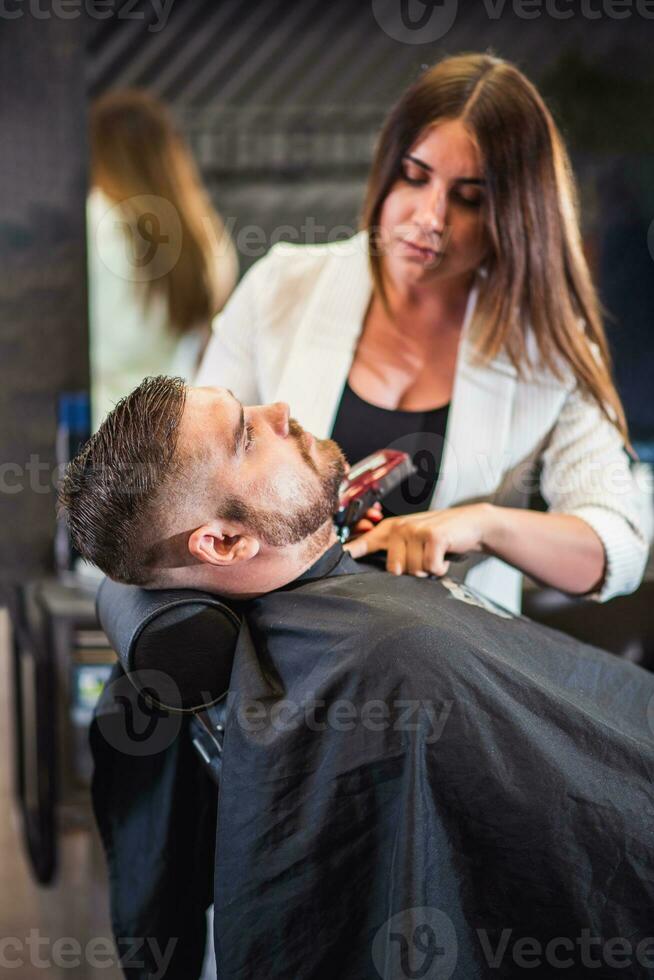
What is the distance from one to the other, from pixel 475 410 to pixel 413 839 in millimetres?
887

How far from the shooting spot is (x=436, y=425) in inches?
71.7

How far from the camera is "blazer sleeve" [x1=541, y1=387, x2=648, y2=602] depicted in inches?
68.2

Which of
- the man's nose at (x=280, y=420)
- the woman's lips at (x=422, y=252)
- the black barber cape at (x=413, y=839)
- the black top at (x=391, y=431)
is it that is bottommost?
the black barber cape at (x=413, y=839)

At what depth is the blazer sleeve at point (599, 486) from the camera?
1.73 m

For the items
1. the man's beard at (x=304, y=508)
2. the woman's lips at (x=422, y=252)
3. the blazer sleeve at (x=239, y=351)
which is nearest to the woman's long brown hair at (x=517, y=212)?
the woman's lips at (x=422, y=252)

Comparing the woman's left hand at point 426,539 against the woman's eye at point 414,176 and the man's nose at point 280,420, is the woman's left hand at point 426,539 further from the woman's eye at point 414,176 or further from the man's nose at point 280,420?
the woman's eye at point 414,176

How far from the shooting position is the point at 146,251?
267 centimetres

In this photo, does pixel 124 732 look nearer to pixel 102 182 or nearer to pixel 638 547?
pixel 638 547

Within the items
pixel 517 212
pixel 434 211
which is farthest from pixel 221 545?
pixel 517 212

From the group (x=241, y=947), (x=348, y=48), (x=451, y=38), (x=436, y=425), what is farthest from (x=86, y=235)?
(x=241, y=947)

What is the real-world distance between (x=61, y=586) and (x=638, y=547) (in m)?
1.74

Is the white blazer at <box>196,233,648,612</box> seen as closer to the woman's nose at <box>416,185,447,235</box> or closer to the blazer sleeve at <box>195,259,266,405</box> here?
the blazer sleeve at <box>195,259,266,405</box>

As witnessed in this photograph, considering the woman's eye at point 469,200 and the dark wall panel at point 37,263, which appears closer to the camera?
the woman's eye at point 469,200

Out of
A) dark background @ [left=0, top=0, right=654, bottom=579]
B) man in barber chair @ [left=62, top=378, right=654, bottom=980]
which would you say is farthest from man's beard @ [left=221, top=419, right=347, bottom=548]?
dark background @ [left=0, top=0, right=654, bottom=579]
